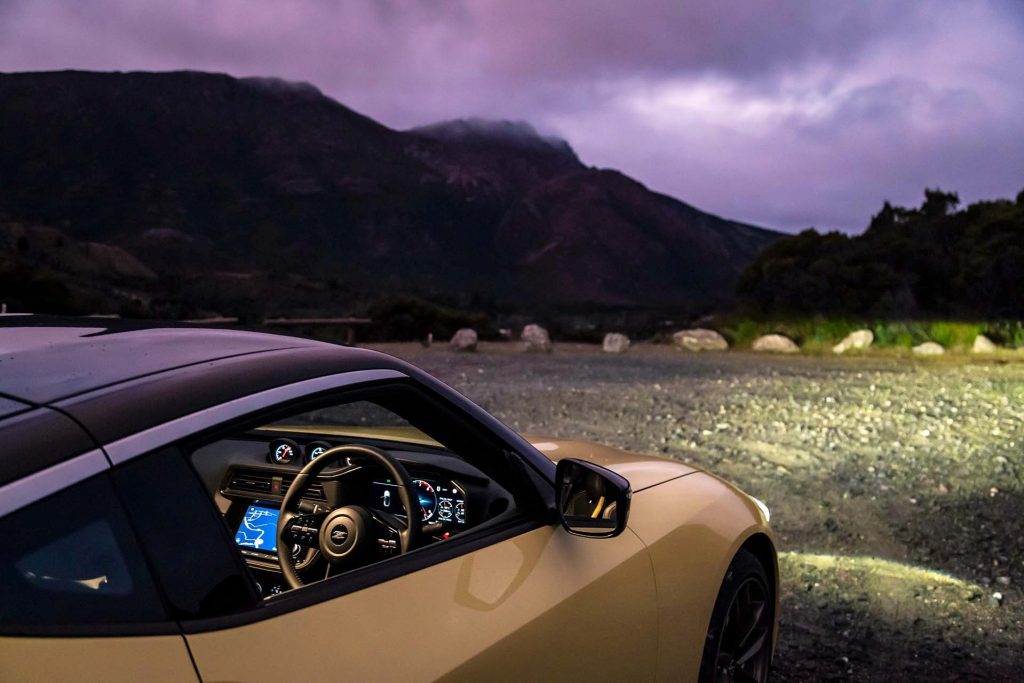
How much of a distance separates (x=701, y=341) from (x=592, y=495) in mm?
19907

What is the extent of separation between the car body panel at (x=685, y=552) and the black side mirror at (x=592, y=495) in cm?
29

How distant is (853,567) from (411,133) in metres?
144

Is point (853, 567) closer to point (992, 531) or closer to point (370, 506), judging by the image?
point (992, 531)

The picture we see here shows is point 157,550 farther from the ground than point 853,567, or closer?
farther from the ground

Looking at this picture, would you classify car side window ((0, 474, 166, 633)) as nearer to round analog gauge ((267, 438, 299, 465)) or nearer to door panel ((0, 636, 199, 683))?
door panel ((0, 636, 199, 683))

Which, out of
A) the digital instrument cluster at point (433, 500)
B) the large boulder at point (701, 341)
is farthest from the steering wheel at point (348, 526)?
the large boulder at point (701, 341)

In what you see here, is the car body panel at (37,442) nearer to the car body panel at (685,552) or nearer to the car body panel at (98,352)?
the car body panel at (98,352)

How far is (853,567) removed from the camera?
501 centimetres

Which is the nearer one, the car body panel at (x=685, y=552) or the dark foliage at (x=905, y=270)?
the car body panel at (x=685, y=552)

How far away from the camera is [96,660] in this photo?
50.4 inches

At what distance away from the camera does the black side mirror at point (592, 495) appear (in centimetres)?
223

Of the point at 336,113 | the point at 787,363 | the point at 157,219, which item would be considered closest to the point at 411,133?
the point at 336,113

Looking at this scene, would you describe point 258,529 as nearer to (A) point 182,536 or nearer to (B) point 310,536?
(B) point 310,536

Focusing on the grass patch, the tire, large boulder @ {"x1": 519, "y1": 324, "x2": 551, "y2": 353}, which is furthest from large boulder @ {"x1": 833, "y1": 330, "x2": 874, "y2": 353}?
the tire
